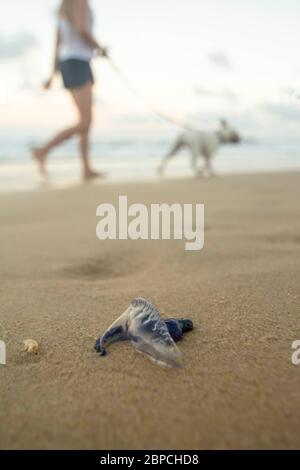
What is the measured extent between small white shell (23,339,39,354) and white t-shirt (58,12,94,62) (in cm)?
386

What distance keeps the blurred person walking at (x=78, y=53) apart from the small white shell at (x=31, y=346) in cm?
375

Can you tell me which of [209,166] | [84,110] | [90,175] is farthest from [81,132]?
[209,166]

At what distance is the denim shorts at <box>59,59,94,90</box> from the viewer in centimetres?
446

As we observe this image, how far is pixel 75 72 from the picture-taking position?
4.45m

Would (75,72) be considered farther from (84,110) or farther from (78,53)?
(84,110)

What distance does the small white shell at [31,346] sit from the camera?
1.14 meters

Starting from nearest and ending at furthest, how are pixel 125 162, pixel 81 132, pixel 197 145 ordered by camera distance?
pixel 81 132 → pixel 197 145 → pixel 125 162

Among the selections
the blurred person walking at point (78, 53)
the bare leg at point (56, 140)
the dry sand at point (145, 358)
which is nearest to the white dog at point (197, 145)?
the bare leg at point (56, 140)

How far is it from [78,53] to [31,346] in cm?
391

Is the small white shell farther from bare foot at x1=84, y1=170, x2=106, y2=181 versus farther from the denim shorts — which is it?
bare foot at x1=84, y1=170, x2=106, y2=181

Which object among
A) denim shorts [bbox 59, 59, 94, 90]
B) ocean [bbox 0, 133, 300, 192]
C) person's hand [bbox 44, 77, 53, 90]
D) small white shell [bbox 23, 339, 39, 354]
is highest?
small white shell [bbox 23, 339, 39, 354]

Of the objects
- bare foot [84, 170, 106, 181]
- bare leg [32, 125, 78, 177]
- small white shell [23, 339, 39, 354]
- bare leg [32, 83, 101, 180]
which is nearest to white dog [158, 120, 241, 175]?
bare foot [84, 170, 106, 181]

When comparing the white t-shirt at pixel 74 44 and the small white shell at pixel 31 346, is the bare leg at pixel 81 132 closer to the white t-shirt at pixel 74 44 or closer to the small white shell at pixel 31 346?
the white t-shirt at pixel 74 44
